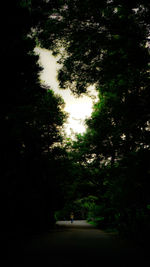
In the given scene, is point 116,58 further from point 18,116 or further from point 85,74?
point 18,116

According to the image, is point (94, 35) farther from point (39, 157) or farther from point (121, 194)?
point (39, 157)

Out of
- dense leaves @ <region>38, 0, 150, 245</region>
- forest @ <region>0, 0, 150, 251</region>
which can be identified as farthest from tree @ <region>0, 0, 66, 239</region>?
dense leaves @ <region>38, 0, 150, 245</region>

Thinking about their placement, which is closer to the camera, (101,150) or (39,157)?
(39,157)

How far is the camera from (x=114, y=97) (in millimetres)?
8867

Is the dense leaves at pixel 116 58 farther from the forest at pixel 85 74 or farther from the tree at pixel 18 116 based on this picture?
the tree at pixel 18 116

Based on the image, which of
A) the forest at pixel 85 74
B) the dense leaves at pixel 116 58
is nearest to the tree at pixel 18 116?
the forest at pixel 85 74

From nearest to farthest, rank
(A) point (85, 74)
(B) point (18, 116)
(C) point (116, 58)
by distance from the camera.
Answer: (B) point (18, 116) < (C) point (116, 58) < (A) point (85, 74)

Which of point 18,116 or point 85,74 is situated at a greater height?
point 85,74

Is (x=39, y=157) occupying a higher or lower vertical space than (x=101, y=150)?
lower

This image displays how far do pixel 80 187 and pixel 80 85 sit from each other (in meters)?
23.2

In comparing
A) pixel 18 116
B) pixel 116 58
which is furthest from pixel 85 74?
pixel 18 116

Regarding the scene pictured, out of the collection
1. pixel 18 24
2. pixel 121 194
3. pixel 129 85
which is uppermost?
pixel 18 24

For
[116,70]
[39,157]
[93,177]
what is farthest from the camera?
[93,177]

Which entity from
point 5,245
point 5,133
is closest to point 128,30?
point 5,133
